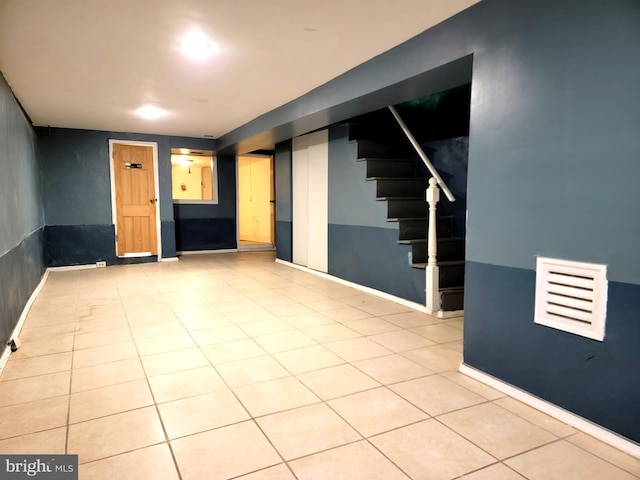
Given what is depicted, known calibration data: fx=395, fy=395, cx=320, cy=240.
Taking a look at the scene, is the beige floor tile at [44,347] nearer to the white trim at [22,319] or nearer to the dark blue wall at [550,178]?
the white trim at [22,319]

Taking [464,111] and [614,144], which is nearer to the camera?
[614,144]

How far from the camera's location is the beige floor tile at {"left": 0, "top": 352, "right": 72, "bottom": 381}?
99.1 inches

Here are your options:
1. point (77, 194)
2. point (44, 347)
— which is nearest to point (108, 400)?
point (44, 347)

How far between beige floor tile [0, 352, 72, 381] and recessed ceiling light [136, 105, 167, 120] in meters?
3.30

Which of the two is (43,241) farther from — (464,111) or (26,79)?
(464,111)

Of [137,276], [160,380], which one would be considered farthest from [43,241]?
[160,380]

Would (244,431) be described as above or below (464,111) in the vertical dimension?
below

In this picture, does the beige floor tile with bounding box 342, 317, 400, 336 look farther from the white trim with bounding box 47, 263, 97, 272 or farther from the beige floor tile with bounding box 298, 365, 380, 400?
the white trim with bounding box 47, 263, 97, 272

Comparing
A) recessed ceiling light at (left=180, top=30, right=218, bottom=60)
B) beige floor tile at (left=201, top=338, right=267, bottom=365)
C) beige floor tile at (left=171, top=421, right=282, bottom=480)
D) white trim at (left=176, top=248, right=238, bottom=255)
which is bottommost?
beige floor tile at (left=171, top=421, right=282, bottom=480)

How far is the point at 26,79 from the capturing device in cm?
377

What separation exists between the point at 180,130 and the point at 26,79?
116 inches

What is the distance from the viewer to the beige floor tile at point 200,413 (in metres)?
1.92

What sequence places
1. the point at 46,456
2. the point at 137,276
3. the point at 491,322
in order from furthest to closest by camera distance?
1. the point at 137,276
2. the point at 491,322
3. the point at 46,456

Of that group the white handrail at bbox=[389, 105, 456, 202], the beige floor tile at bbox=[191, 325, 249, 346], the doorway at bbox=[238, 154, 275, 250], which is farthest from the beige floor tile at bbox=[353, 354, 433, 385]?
the doorway at bbox=[238, 154, 275, 250]
